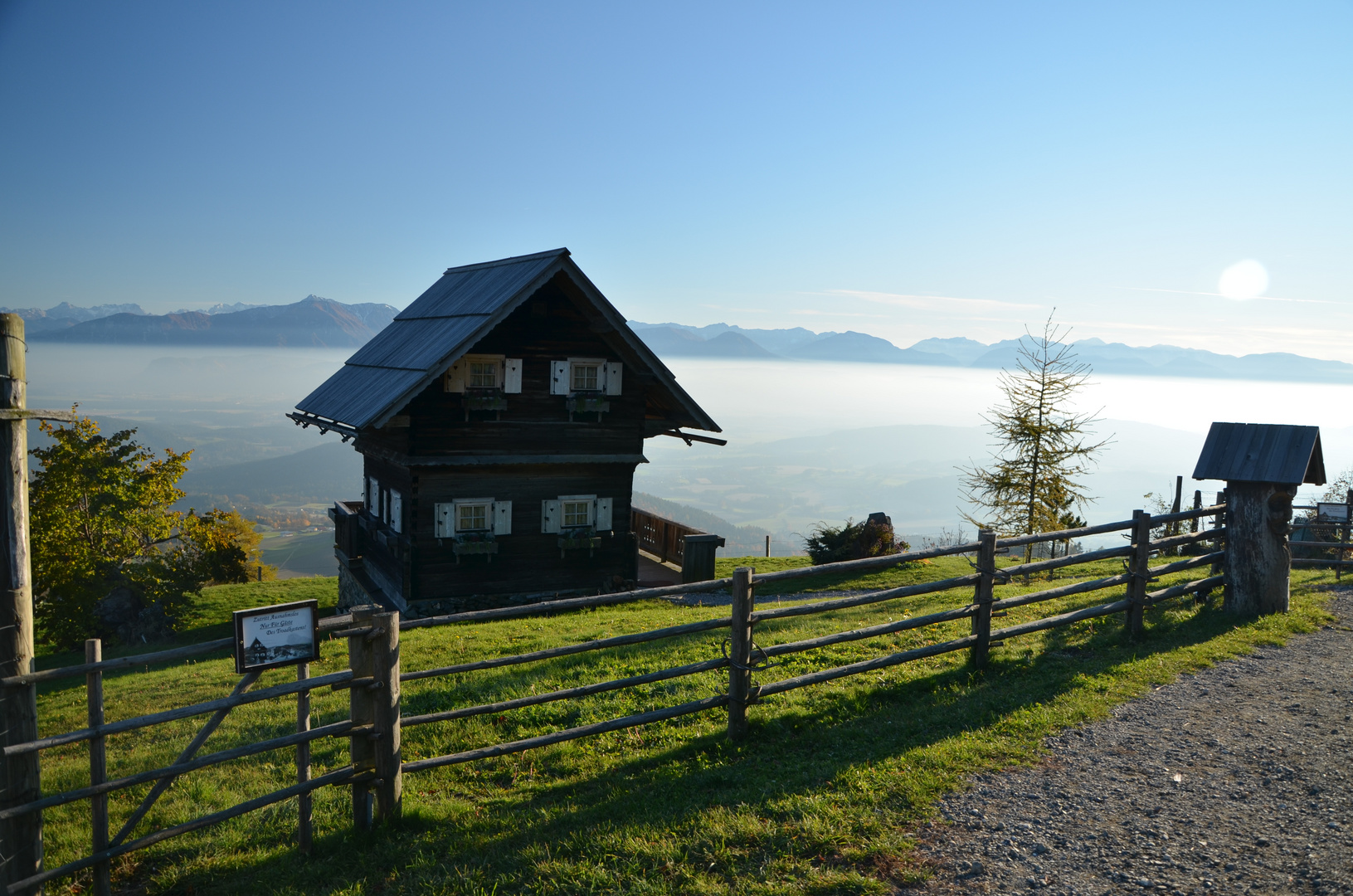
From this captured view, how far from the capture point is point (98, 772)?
18.4ft

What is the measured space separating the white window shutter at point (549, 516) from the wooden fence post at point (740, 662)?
13.5 metres

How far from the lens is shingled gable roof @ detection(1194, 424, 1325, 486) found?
11.6 meters

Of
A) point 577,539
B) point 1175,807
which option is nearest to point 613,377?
point 577,539

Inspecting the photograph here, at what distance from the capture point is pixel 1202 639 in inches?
428

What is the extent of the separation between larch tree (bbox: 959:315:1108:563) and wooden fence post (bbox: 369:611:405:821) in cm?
2351

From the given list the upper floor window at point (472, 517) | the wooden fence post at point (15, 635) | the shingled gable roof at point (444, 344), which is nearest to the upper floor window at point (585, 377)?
the shingled gable roof at point (444, 344)

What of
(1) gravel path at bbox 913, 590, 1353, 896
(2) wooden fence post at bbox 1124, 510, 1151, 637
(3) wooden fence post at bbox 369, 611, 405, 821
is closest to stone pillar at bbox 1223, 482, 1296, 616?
(2) wooden fence post at bbox 1124, 510, 1151, 637

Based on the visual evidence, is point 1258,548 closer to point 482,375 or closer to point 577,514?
point 577,514

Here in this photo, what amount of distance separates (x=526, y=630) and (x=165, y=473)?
67.3ft

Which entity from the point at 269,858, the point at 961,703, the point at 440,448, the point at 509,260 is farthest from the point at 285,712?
the point at 509,260

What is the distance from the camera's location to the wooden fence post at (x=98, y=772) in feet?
18.0

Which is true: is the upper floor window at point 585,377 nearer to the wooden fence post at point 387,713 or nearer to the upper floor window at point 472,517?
the upper floor window at point 472,517

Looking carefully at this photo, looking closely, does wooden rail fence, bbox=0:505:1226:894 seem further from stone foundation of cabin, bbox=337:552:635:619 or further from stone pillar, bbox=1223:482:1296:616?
stone foundation of cabin, bbox=337:552:635:619

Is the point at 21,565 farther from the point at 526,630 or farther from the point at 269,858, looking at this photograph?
the point at 526,630
